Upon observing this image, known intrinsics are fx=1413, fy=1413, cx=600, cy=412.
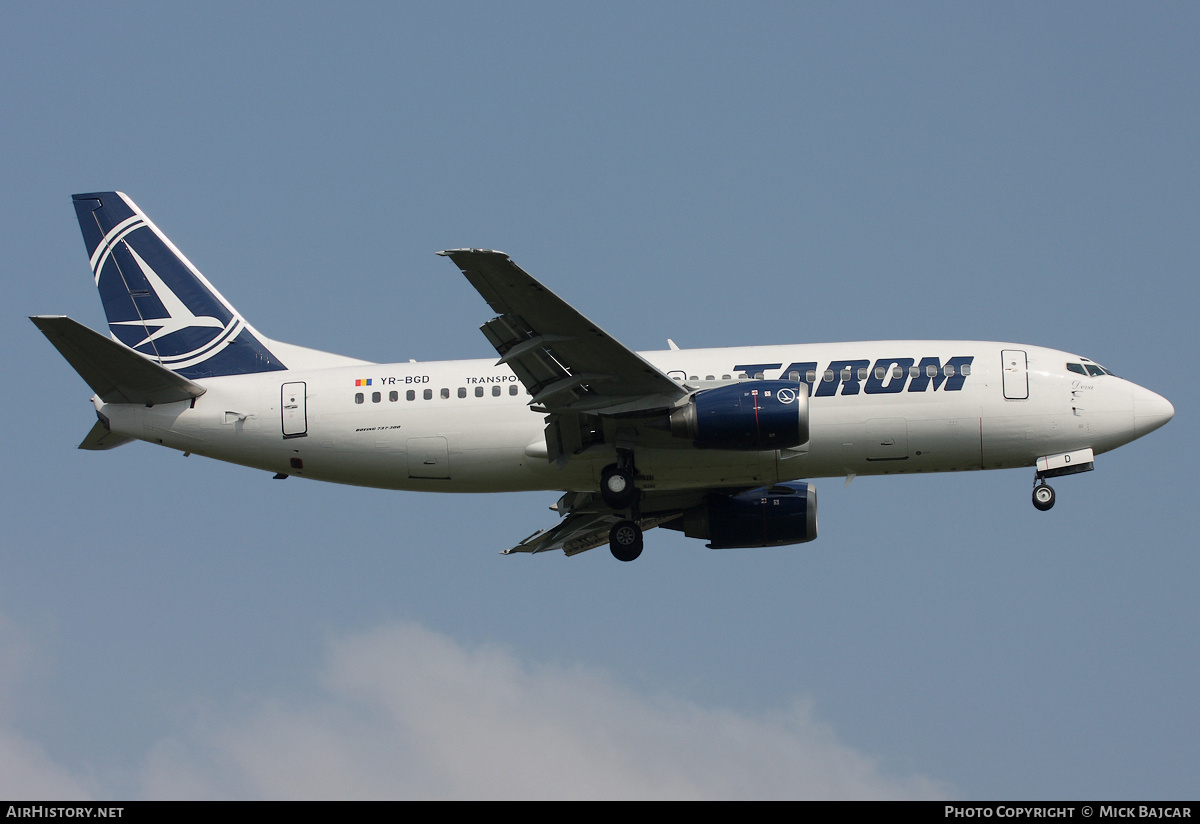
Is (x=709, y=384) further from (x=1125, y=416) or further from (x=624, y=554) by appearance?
(x=1125, y=416)

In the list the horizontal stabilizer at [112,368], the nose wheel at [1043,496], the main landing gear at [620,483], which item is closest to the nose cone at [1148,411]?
the nose wheel at [1043,496]

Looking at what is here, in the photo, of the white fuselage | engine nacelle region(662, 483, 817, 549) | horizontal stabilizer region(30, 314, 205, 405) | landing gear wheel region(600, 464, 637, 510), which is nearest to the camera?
horizontal stabilizer region(30, 314, 205, 405)

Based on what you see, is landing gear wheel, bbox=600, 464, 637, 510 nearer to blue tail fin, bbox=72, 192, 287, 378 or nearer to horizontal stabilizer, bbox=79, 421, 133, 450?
blue tail fin, bbox=72, 192, 287, 378

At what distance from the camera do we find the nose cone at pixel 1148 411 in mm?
38188

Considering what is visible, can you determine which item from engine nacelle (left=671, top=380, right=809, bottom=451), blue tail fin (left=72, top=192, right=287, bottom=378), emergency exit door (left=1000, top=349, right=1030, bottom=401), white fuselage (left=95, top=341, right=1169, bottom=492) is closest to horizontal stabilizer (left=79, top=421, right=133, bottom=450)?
white fuselage (left=95, top=341, right=1169, bottom=492)

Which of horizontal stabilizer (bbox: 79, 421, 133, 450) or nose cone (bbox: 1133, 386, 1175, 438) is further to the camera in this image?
horizontal stabilizer (bbox: 79, 421, 133, 450)

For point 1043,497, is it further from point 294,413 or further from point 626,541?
point 294,413

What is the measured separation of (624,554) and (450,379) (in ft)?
23.7

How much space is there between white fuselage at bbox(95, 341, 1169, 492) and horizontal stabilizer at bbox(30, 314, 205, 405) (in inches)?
14.0

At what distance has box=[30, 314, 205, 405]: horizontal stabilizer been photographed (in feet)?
118

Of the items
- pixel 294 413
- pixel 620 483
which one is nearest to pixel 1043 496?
pixel 620 483

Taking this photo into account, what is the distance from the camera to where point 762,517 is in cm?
4231

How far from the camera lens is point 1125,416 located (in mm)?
38062
